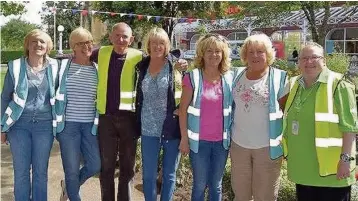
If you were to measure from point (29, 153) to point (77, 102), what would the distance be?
639 millimetres

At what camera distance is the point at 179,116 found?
4020mm

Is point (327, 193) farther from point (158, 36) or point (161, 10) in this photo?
point (161, 10)

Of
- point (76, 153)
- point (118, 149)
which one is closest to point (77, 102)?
point (76, 153)

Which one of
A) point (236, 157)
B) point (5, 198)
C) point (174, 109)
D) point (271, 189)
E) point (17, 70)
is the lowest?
point (5, 198)

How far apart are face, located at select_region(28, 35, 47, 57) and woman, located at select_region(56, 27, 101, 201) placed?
0.81 ft

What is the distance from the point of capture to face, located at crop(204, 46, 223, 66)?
3905 millimetres

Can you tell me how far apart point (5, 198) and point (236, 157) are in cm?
300

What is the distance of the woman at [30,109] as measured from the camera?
13.4 feet

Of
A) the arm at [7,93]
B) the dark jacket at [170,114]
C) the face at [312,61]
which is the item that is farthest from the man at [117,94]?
the face at [312,61]

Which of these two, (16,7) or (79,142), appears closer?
(79,142)

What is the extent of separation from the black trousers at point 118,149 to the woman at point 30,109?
0.50 metres

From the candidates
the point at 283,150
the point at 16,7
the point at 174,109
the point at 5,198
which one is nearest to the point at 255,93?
the point at 283,150

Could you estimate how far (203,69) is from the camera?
4.03 m

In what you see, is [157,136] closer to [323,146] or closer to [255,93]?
[255,93]
